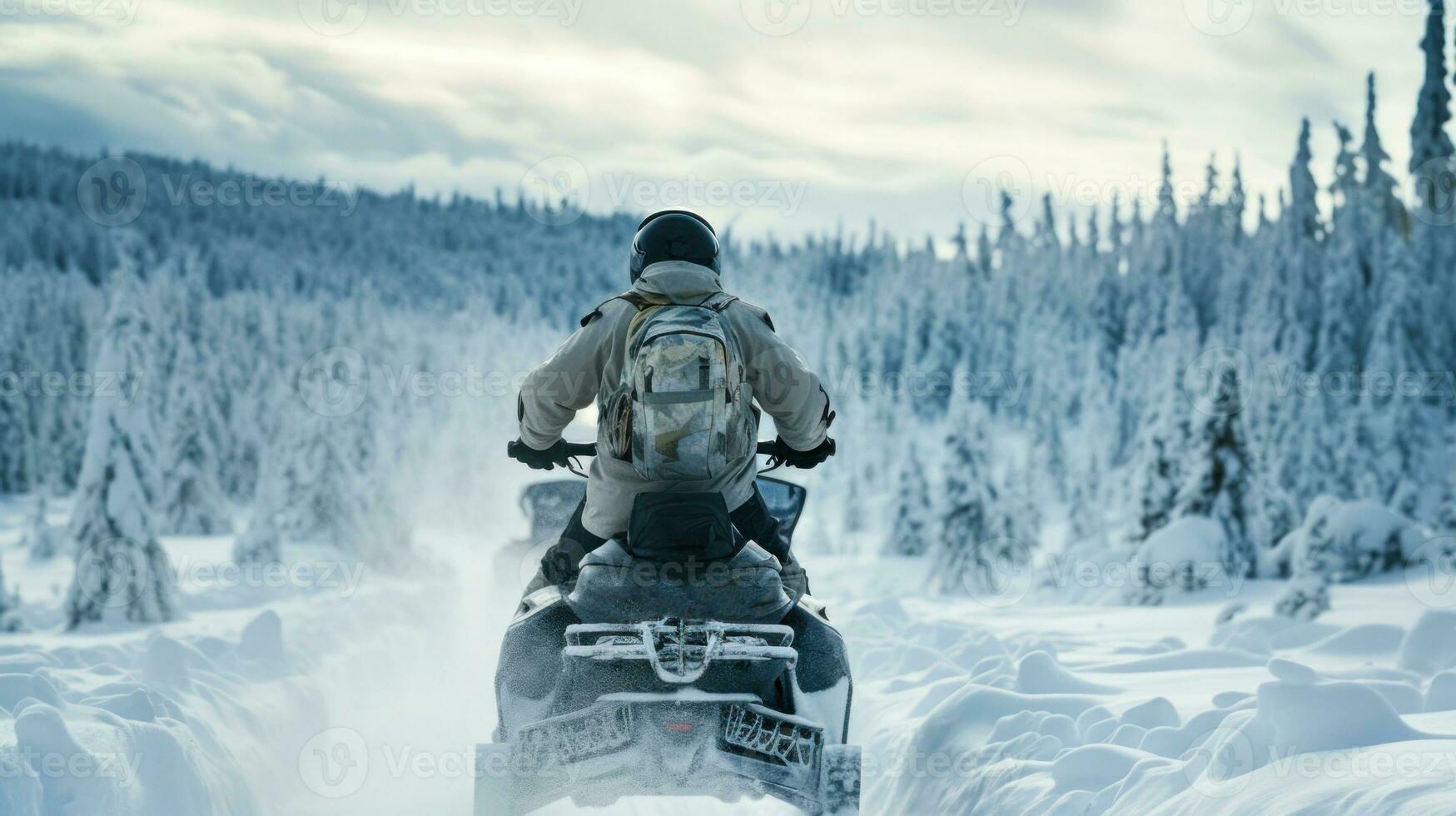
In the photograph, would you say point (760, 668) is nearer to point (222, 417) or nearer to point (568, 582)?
point (568, 582)

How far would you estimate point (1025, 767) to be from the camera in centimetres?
512

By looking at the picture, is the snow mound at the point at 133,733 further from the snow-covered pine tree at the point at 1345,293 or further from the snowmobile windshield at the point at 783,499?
the snow-covered pine tree at the point at 1345,293

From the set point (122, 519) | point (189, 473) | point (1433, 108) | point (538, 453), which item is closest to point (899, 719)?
point (538, 453)

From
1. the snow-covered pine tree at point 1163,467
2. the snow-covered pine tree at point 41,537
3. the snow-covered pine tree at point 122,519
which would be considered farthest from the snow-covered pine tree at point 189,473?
the snow-covered pine tree at point 1163,467

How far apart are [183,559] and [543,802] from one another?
41.5 m

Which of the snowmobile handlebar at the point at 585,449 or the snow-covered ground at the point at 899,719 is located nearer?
the snow-covered ground at the point at 899,719

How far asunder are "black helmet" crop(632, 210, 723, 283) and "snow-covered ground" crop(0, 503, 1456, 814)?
2.60m

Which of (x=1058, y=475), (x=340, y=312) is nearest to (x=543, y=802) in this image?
(x=1058, y=475)

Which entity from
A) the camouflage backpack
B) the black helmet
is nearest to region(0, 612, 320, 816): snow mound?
the camouflage backpack

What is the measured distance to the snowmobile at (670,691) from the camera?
3.95 m

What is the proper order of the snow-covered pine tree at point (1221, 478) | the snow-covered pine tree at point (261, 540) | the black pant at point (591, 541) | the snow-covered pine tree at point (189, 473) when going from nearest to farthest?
the black pant at point (591, 541)
the snow-covered pine tree at point (1221, 478)
the snow-covered pine tree at point (261, 540)
the snow-covered pine tree at point (189, 473)

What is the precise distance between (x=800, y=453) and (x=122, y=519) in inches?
841

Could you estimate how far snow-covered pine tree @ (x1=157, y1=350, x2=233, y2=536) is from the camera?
170 ft

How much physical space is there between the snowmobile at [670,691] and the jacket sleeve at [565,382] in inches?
25.7
